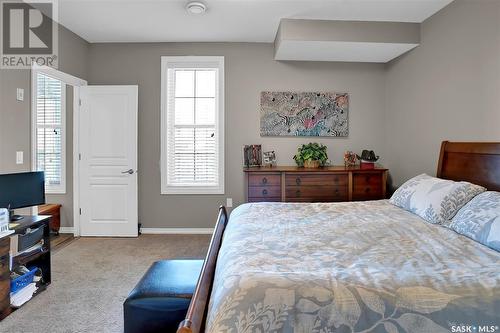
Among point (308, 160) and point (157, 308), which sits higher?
point (308, 160)

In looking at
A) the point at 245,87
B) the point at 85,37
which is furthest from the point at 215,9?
the point at 85,37

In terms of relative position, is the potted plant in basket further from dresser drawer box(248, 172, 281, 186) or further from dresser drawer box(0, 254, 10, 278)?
dresser drawer box(0, 254, 10, 278)

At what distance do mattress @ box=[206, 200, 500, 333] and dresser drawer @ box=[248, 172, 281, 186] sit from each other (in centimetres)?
202

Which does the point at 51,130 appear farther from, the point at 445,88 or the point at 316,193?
the point at 445,88

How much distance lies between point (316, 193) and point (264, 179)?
2.17 ft

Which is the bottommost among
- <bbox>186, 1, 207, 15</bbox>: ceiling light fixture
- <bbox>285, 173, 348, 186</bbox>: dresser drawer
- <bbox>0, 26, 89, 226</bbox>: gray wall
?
<bbox>285, 173, 348, 186</bbox>: dresser drawer

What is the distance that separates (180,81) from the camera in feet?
14.6

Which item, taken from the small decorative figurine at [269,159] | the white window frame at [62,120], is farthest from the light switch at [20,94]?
the small decorative figurine at [269,159]

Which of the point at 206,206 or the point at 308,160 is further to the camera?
the point at 206,206

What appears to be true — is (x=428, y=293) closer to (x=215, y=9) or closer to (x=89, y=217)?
(x=215, y=9)

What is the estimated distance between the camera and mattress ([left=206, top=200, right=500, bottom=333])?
3.58 feet

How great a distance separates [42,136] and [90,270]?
8.92 ft

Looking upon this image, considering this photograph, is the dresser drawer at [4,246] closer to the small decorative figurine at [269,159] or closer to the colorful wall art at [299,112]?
the small decorative figurine at [269,159]

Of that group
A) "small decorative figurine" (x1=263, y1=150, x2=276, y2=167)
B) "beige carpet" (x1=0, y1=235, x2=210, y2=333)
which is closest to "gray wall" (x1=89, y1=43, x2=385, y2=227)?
"small decorative figurine" (x1=263, y1=150, x2=276, y2=167)
